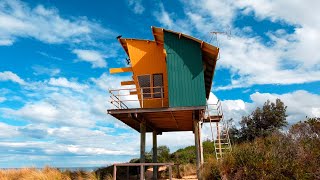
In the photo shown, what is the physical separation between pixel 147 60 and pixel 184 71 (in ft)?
9.07

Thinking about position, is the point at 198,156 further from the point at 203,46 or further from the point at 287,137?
the point at 203,46

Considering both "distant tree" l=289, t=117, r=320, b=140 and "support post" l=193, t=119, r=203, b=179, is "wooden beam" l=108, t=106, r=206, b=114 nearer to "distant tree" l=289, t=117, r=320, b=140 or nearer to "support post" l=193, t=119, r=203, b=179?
"support post" l=193, t=119, r=203, b=179

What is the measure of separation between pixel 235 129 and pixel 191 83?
62.2 feet

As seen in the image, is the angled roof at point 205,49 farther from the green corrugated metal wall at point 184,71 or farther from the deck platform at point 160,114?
the deck platform at point 160,114

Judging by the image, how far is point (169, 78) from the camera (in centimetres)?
1770

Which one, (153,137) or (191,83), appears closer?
(191,83)

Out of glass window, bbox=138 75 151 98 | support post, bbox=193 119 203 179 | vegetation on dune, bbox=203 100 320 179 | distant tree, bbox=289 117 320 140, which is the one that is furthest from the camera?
glass window, bbox=138 75 151 98

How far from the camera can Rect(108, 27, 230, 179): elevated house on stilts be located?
17469 millimetres

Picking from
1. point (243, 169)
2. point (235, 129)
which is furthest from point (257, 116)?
point (243, 169)

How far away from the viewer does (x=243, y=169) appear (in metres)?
13.1

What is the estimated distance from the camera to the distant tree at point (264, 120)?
33272mm

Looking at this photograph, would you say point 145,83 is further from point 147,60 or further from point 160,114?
point 160,114

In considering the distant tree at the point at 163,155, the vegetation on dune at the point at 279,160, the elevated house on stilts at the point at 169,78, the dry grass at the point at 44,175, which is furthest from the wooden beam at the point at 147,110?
the distant tree at the point at 163,155

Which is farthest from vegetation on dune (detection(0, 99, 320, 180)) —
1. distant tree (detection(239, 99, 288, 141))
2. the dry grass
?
distant tree (detection(239, 99, 288, 141))
